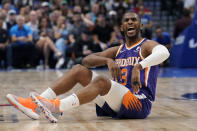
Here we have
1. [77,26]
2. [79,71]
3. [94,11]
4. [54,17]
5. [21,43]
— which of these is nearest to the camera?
[79,71]

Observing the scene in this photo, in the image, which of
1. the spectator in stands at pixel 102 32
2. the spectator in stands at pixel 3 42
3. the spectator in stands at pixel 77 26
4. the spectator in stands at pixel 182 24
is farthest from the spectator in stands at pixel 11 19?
the spectator in stands at pixel 182 24

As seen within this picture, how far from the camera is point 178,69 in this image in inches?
518

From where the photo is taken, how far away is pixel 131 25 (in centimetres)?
458

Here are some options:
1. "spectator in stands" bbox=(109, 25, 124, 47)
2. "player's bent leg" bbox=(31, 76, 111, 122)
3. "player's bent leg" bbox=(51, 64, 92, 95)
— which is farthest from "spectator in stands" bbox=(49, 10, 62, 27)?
"player's bent leg" bbox=(31, 76, 111, 122)

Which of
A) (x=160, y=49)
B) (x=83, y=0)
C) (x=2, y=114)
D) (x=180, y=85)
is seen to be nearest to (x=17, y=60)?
(x=83, y=0)

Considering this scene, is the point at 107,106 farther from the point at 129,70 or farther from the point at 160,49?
the point at 160,49

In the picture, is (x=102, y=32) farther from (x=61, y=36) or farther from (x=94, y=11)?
(x=94, y=11)

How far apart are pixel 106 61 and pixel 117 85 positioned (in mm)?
305

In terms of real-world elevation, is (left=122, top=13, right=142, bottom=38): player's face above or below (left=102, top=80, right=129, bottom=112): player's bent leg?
above

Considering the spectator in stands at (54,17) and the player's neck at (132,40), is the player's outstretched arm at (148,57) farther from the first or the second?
the spectator in stands at (54,17)

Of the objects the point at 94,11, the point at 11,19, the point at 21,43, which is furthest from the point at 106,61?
the point at 94,11

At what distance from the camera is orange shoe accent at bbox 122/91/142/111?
434cm

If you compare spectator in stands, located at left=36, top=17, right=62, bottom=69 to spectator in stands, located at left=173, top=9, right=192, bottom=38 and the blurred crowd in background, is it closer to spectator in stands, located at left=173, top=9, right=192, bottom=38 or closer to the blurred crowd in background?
the blurred crowd in background

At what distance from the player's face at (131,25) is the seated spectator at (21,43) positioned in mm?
8886
